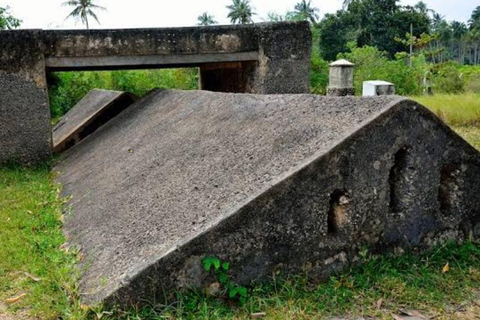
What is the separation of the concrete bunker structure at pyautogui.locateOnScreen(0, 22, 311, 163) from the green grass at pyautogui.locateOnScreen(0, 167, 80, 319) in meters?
1.84

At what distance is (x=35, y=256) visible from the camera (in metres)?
5.40

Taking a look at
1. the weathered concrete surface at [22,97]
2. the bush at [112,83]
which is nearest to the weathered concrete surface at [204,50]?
the weathered concrete surface at [22,97]

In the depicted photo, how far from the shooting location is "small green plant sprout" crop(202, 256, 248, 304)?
13.2 ft

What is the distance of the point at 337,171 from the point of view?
4.36 metres

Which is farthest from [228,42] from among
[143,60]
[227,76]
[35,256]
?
[35,256]

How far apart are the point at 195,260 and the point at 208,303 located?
0.33 metres

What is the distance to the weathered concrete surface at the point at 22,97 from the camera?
391 inches

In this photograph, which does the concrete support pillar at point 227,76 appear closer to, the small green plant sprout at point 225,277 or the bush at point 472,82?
the small green plant sprout at point 225,277

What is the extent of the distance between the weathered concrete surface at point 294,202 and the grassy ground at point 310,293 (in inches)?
5.0

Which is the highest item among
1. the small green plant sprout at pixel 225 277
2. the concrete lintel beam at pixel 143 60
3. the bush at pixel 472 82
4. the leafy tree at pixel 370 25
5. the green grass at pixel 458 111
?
the leafy tree at pixel 370 25

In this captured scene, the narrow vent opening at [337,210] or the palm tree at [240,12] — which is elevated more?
the palm tree at [240,12]

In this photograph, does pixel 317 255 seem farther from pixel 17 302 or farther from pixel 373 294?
pixel 17 302

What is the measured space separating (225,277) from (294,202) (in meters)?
0.78

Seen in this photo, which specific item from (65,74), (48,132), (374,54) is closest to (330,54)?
(374,54)
